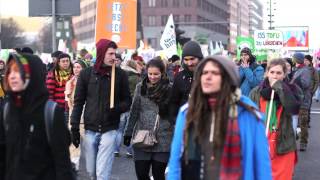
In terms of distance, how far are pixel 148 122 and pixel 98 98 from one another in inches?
22.3

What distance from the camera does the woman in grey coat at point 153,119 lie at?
6.30m

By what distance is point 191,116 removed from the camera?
12.1 feet

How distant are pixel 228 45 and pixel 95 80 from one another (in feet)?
457

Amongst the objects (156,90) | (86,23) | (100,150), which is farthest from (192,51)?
(86,23)

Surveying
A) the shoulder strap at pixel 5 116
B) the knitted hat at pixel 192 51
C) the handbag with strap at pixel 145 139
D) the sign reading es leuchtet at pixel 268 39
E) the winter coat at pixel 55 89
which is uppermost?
the sign reading es leuchtet at pixel 268 39

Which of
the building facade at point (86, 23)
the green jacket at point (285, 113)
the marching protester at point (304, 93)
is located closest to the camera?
the green jacket at point (285, 113)

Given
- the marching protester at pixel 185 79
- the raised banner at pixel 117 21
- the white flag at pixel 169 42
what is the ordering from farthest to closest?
the white flag at pixel 169 42 < the raised banner at pixel 117 21 < the marching protester at pixel 185 79

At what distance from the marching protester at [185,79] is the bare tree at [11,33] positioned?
89591mm

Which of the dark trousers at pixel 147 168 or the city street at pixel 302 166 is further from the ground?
the dark trousers at pixel 147 168

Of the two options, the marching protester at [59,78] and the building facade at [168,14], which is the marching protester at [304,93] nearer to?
the marching protester at [59,78]

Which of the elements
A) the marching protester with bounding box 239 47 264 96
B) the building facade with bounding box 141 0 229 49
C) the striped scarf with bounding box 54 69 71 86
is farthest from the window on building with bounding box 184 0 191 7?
the striped scarf with bounding box 54 69 71 86

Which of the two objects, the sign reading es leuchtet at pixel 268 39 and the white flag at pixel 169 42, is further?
the sign reading es leuchtet at pixel 268 39

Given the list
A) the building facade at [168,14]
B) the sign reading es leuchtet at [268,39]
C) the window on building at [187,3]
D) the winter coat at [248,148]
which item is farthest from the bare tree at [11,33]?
the winter coat at [248,148]

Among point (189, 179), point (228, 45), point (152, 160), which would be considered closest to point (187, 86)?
point (152, 160)
